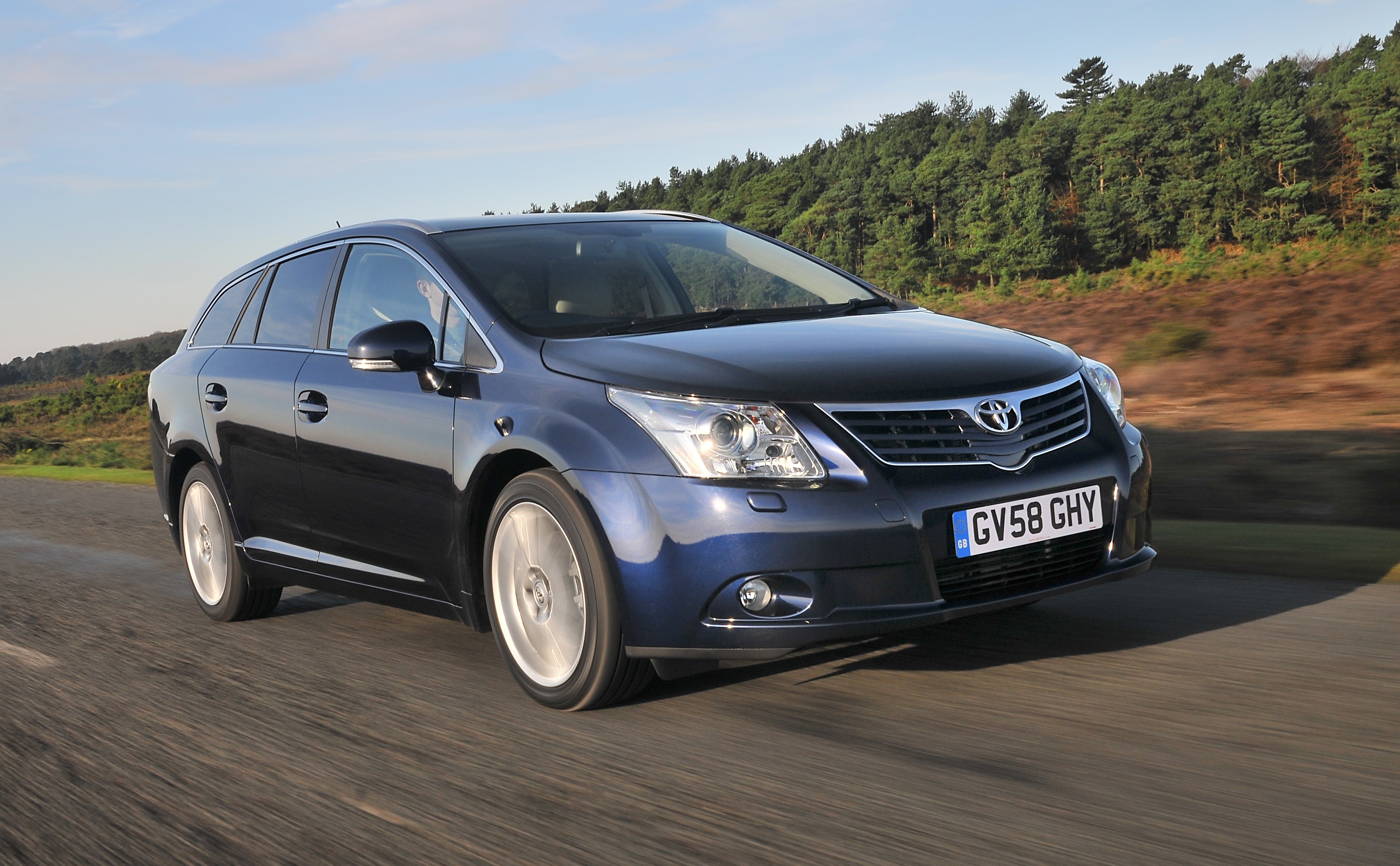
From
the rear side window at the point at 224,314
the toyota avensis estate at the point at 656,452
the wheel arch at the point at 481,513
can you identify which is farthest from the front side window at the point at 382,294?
the rear side window at the point at 224,314

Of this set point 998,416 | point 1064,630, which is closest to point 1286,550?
point 1064,630

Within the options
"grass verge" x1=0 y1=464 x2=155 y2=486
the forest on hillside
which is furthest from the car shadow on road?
the forest on hillside

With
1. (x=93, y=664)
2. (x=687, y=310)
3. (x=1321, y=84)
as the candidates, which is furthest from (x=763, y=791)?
(x=1321, y=84)

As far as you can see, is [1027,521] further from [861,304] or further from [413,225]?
[413,225]

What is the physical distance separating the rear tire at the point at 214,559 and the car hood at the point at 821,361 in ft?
8.30

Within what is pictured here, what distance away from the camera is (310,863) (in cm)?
302

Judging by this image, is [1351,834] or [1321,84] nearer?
[1351,834]

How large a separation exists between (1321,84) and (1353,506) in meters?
105

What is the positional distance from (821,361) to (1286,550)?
2.78 metres

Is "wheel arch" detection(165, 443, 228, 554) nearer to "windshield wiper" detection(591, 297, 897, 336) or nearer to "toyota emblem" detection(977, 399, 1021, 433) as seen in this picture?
"windshield wiper" detection(591, 297, 897, 336)

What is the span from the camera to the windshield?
4.69m

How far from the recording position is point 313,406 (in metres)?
5.22

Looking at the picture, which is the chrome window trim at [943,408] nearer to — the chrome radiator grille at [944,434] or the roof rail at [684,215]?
the chrome radiator grille at [944,434]

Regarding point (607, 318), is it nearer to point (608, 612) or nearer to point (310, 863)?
point (608, 612)
